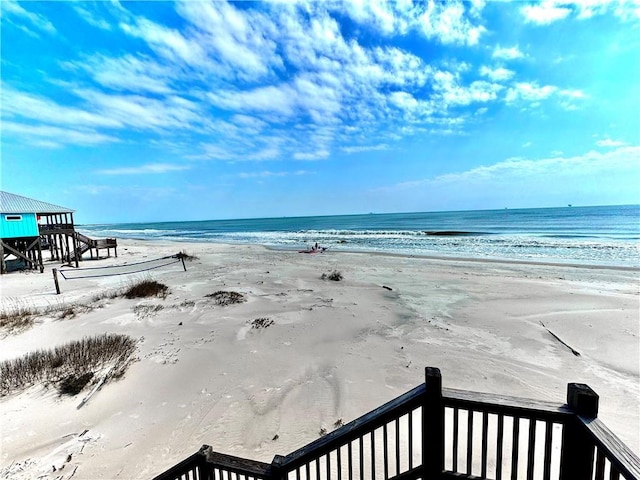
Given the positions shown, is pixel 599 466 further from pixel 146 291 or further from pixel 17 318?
pixel 146 291

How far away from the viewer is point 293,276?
17.1 m

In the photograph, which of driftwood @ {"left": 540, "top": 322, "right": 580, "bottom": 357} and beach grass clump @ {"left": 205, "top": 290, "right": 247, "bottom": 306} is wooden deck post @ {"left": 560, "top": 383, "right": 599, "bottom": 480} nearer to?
driftwood @ {"left": 540, "top": 322, "right": 580, "bottom": 357}

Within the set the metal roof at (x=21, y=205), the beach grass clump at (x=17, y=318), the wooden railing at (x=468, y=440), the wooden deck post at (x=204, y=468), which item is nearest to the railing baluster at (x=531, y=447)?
the wooden railing at (x=468, y=440)

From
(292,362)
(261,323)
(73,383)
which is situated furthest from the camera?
(261,323)

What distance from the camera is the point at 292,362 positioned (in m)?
7.17

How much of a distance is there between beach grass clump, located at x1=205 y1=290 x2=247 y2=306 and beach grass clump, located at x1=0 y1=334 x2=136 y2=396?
3.95m

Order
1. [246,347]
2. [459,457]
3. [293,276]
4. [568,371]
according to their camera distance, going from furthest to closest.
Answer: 1. [293,276]
2. [246,347]
3. [568,371]
4. [459,457]

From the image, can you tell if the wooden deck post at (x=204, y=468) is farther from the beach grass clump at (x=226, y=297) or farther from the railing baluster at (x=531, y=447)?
the beach grass clump at (x=226, y=297)

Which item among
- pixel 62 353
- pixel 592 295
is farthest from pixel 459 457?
pixel 592 295

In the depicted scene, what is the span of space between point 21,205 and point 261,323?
22.8 m

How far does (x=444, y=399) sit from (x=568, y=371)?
607 cm

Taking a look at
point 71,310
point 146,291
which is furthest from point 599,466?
point 146,291

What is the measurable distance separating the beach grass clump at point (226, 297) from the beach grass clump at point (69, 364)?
3.95 metres

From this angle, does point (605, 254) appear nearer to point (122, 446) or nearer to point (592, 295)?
point (592, 295)
